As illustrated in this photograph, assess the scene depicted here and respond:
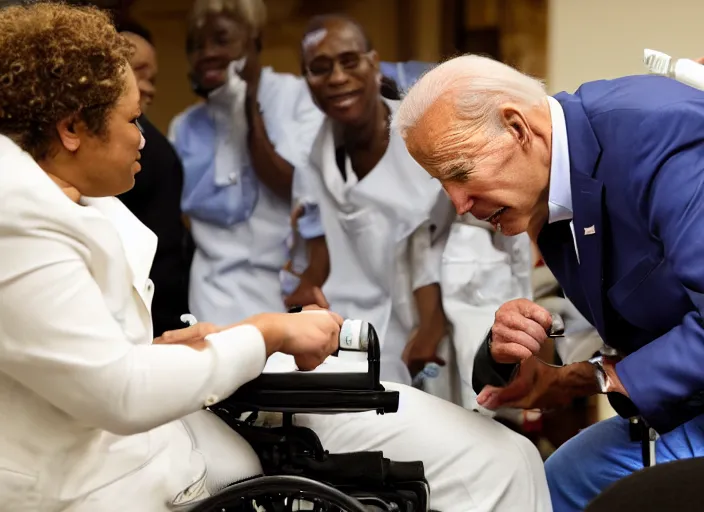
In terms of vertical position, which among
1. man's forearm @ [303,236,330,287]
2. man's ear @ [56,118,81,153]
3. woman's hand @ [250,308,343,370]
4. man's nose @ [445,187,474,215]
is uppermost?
man's ear @ [56,118,81,153]

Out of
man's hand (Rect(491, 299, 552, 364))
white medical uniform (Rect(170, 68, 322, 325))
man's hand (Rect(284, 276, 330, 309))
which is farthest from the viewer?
white medical uniform (Rect(170, 68, 322, 325))

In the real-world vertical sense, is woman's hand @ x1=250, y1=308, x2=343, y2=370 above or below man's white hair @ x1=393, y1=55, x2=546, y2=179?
Result: below

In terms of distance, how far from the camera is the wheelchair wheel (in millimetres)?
1231

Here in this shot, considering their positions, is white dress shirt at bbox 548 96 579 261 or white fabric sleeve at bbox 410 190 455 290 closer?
white dress shirt at bbox 548 96 579 261

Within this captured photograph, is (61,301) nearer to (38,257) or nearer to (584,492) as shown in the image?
(38,257)

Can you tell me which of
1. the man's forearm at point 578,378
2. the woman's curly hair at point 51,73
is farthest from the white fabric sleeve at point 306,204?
the woman's curly hair at point 51,73

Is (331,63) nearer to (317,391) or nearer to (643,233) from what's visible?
(643,233)

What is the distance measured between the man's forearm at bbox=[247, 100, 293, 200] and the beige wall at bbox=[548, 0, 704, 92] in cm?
93

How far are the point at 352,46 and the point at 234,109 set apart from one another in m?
0.52

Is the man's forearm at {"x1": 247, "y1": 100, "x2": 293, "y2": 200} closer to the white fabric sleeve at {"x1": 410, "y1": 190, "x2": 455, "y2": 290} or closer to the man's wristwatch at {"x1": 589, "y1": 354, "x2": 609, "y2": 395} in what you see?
the white fabric sleeve at {"x1": 410, "y1": 190, "x2": 455, "y2": 290}

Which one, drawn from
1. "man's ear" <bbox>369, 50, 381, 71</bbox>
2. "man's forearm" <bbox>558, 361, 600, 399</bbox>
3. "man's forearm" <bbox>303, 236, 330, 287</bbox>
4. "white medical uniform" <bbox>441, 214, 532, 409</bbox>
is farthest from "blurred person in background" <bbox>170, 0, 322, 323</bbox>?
"man's forearm" <bbox>558, 361, 600, 399</bbox>

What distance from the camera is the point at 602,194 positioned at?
150 centimetres

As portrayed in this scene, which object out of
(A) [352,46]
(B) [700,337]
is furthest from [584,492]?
(A) [352,46]

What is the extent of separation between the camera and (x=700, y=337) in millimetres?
1325
